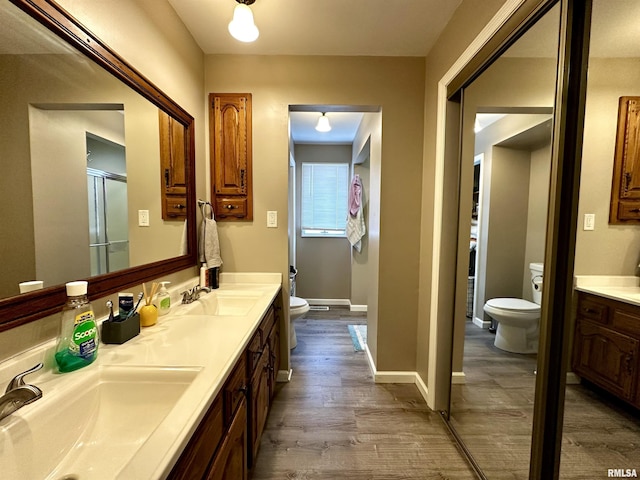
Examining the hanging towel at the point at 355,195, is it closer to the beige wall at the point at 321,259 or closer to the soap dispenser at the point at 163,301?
the beige wall at the point at 321,259

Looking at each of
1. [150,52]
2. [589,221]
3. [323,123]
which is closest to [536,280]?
[589,221]

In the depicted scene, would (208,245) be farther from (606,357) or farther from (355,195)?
(355,195)

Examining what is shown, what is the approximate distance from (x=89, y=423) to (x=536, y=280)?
5.27ft

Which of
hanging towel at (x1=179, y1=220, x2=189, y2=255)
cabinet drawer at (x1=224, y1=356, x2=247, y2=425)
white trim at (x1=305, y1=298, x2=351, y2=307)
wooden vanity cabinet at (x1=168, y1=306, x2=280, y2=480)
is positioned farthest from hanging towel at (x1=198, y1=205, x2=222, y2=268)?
white trim at (x1=305, y1=298, x2=351, y2=307)

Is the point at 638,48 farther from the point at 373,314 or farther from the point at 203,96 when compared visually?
the point at 203,96

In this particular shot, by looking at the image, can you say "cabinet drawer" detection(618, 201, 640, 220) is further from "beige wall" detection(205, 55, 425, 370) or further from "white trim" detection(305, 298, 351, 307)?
"white trim" detection(305, 298, 351, 307)

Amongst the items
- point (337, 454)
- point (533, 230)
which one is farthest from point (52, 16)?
point (337, 454)

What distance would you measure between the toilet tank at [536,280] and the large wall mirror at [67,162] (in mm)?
1736

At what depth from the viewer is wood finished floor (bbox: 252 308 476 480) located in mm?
1443

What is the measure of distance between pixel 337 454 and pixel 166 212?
1710 millimetres

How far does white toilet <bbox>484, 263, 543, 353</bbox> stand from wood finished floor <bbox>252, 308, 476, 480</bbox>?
2.49 feet

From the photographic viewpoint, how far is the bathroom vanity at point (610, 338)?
0.85 m

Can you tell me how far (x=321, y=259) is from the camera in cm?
435

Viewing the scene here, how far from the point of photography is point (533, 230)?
1.12 meters
